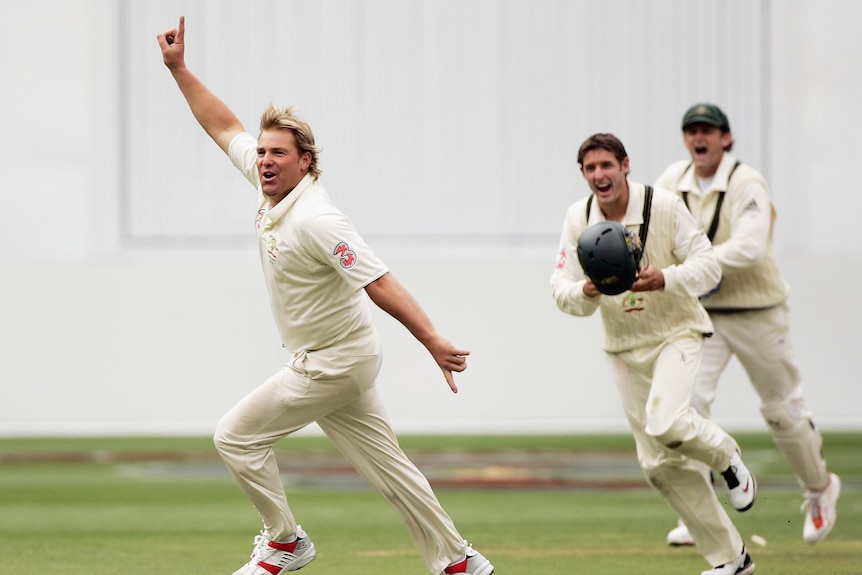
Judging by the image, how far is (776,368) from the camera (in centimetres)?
771

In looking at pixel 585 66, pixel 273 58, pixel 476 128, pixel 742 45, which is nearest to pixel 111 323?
pixel 273 58

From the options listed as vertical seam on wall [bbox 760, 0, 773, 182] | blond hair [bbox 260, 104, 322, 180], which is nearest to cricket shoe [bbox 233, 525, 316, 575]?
blond hair [bbox 260, 104, 322, 180]

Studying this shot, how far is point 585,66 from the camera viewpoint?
45.6 feet

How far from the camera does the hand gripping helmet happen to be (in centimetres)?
588

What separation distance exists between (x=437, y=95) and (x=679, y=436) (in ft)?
27.4

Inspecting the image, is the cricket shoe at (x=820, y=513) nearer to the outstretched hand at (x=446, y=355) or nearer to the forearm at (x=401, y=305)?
the outstretched hand at (x=446, y=355)

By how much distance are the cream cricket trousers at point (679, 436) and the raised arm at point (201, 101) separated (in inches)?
83.8

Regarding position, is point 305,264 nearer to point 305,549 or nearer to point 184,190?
point 305,549

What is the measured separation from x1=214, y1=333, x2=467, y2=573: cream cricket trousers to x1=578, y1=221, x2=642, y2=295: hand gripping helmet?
100cm

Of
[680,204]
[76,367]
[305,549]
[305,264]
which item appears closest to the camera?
[305,264]

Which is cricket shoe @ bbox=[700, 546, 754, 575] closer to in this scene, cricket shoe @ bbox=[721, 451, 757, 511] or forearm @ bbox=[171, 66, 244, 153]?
cricket shoe @ bbox=[721, 451, 757, 511]

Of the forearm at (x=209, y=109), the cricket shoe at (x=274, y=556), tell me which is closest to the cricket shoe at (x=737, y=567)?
the cricket shoe at (x=274, y=556)

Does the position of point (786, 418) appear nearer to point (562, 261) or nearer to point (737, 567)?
point (737, 567)

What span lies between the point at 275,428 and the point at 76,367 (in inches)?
324
